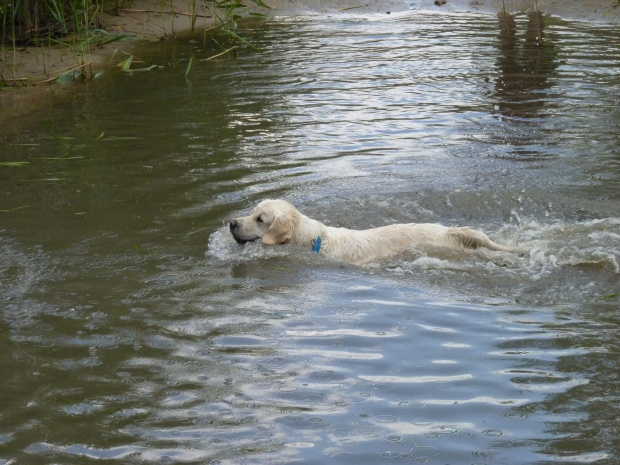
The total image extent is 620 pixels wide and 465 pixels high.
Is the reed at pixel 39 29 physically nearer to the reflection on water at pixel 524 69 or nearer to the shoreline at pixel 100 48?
the shoreline at pixel 100 48

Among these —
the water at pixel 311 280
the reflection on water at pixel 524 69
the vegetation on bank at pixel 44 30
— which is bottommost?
the water at pixel 311 280

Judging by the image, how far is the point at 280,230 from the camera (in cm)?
722

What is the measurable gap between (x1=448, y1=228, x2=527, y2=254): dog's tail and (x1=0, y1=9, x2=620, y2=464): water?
0.36ft

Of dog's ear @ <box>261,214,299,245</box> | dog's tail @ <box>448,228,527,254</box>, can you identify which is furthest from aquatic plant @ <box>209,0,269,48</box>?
dog's tail @ <box>448,228,527,254</box>

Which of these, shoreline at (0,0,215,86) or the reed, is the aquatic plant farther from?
the reed

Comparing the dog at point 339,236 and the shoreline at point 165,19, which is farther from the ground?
the shoreline at point 165,19

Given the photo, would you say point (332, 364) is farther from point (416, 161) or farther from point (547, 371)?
point (416, 161)

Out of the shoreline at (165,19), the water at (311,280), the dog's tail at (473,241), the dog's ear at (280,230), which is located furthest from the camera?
the shoreline at (165,19)

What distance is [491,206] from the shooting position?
8.41 metres

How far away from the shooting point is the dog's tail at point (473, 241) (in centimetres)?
709

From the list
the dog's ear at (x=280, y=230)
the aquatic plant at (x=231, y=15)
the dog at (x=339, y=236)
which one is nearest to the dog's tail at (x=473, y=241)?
the dog at (x=339, y=236)

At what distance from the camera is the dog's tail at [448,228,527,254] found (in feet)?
23.3

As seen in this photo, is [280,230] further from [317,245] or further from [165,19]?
[165,19]

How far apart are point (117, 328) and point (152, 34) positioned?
42.1ft
